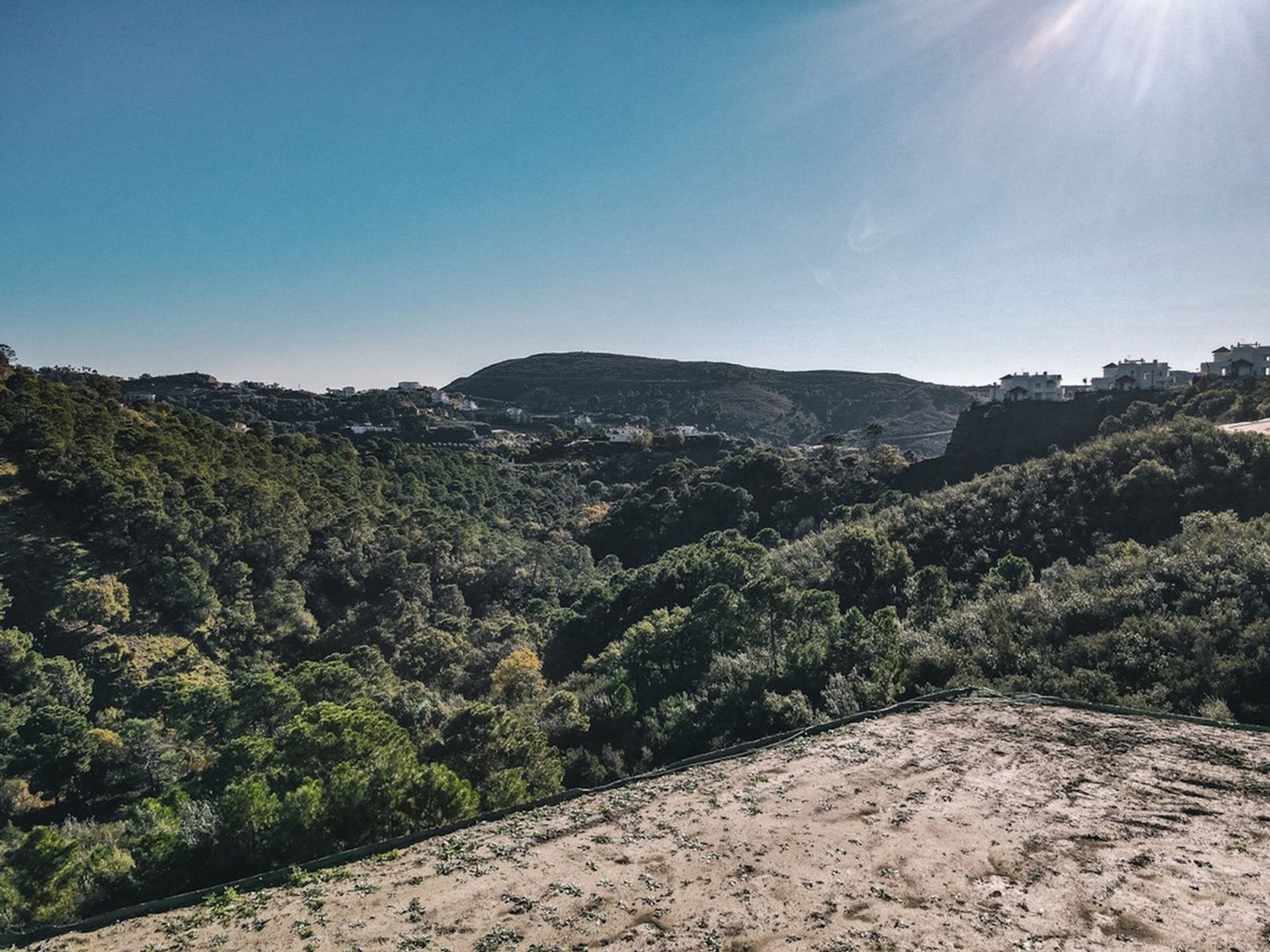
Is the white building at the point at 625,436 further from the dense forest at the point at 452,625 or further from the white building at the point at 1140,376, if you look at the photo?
the white building at the point at 1140,376

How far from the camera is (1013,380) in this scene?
80438 mm

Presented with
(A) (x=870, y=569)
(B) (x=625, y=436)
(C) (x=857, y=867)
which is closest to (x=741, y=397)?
(B) (x=625, y=436)

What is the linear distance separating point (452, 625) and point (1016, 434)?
55.4 metres

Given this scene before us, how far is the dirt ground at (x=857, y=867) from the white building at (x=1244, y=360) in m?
65.4

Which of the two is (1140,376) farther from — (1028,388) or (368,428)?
(368,428)

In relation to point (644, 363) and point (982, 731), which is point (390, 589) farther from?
point (644, 363)

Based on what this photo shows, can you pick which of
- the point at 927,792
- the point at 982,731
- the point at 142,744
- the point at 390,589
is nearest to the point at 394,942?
the point at 927,792

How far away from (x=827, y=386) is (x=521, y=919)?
152806 millimetres

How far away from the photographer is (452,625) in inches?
1513

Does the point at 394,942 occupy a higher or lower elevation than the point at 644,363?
lower

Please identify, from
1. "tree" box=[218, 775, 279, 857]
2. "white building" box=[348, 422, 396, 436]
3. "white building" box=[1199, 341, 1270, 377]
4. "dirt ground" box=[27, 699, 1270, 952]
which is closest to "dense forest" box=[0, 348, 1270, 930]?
"tree" box=[218, 775, 279, 857]

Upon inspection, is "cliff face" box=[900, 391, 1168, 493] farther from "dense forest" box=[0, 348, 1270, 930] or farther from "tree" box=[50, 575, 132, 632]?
"tree" box=[50, 575, 132, 632]

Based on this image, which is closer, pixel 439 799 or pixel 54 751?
pixel 439 799

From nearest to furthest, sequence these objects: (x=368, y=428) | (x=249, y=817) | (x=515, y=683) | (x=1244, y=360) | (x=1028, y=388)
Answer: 1. (x=249, y=817)
2. (x=515, y=683)
3. (x=1244, y=360)
4. (x=1028, y=388)
5. (x=368, y=428)
